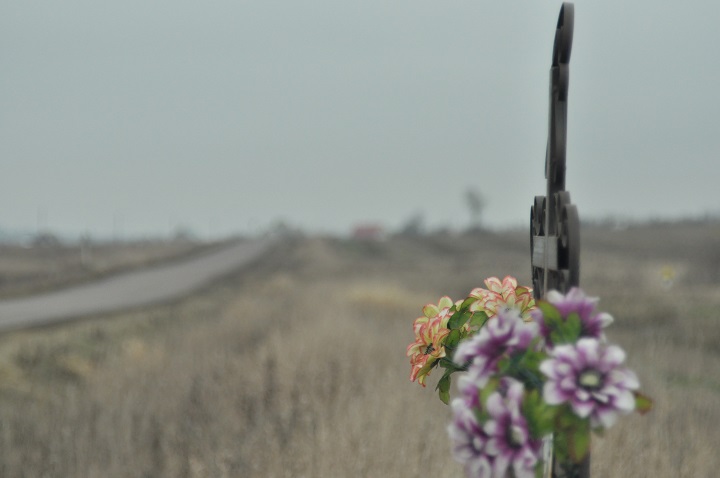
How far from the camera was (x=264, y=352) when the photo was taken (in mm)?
8570

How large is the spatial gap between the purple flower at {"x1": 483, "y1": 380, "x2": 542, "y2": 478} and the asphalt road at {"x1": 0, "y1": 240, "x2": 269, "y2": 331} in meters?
15.6

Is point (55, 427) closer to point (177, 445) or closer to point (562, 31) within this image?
point (177, 445)

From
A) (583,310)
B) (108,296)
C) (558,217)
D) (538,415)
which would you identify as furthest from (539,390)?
(108,296)

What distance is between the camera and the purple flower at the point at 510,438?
1597 millimetres

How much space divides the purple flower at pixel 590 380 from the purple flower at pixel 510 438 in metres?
0.07

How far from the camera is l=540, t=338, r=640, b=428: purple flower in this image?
1.55 m

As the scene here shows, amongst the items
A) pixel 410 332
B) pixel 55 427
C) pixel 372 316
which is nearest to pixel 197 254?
pixel 372 316

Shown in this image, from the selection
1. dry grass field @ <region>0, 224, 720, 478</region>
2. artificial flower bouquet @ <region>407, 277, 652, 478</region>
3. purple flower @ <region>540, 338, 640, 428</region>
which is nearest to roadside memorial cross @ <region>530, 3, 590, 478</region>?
artificial flower bouquet @ <region>407, 277, 652, 478</region>

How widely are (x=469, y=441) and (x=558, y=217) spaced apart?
60 cm

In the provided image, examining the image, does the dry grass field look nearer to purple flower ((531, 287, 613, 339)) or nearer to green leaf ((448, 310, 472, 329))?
green leaf ((448, 310, 472, 329))

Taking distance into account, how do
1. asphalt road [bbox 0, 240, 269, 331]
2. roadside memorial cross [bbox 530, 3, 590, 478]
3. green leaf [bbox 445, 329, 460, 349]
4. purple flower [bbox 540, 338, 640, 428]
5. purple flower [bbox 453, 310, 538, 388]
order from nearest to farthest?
purple flower [bbox 540, 338, 640, 428] → purple flower [bbox 453, 310, 538, 388] → roadside memorial cross [bbox 530, 3, 590, 478] → green leaf [bbox 445, 329, 460, 349] → asphalt road [bbox 0, 240, 269, 331]

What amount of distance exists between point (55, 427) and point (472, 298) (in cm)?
594

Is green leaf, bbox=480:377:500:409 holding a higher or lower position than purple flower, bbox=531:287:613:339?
lower

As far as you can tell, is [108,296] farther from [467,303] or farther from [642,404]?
[642,404]
